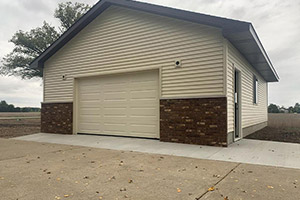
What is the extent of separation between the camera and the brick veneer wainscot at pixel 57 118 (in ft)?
29.8

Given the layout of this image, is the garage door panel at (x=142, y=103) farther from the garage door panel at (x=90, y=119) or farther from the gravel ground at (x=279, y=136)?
the gravel ground at (x=279, y=136)

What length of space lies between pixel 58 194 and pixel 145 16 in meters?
6.36

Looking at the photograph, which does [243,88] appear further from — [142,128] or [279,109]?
[279,109]

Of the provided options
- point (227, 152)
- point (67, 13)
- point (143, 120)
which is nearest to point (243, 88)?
point (227, 152)

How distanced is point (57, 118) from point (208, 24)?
7232 millimetres

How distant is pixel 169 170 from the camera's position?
12.9ft

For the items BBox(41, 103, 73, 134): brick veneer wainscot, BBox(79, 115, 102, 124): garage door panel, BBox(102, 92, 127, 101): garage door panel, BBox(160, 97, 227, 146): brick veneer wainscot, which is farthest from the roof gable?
BBox(79, 115, 102, 124): garage door panel

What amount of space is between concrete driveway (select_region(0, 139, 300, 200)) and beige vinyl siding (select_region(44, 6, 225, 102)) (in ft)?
8.71

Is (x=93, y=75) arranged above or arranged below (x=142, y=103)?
above

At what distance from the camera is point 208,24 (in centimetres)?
623

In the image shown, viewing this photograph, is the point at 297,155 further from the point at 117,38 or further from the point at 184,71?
the point at 117,38

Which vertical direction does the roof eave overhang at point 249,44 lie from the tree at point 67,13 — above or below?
below

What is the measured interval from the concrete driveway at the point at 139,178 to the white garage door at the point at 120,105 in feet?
8.68

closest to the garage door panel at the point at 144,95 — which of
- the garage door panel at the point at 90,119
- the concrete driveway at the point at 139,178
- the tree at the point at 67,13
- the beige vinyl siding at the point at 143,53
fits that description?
the beige vinyl siding at the point at 143,53
